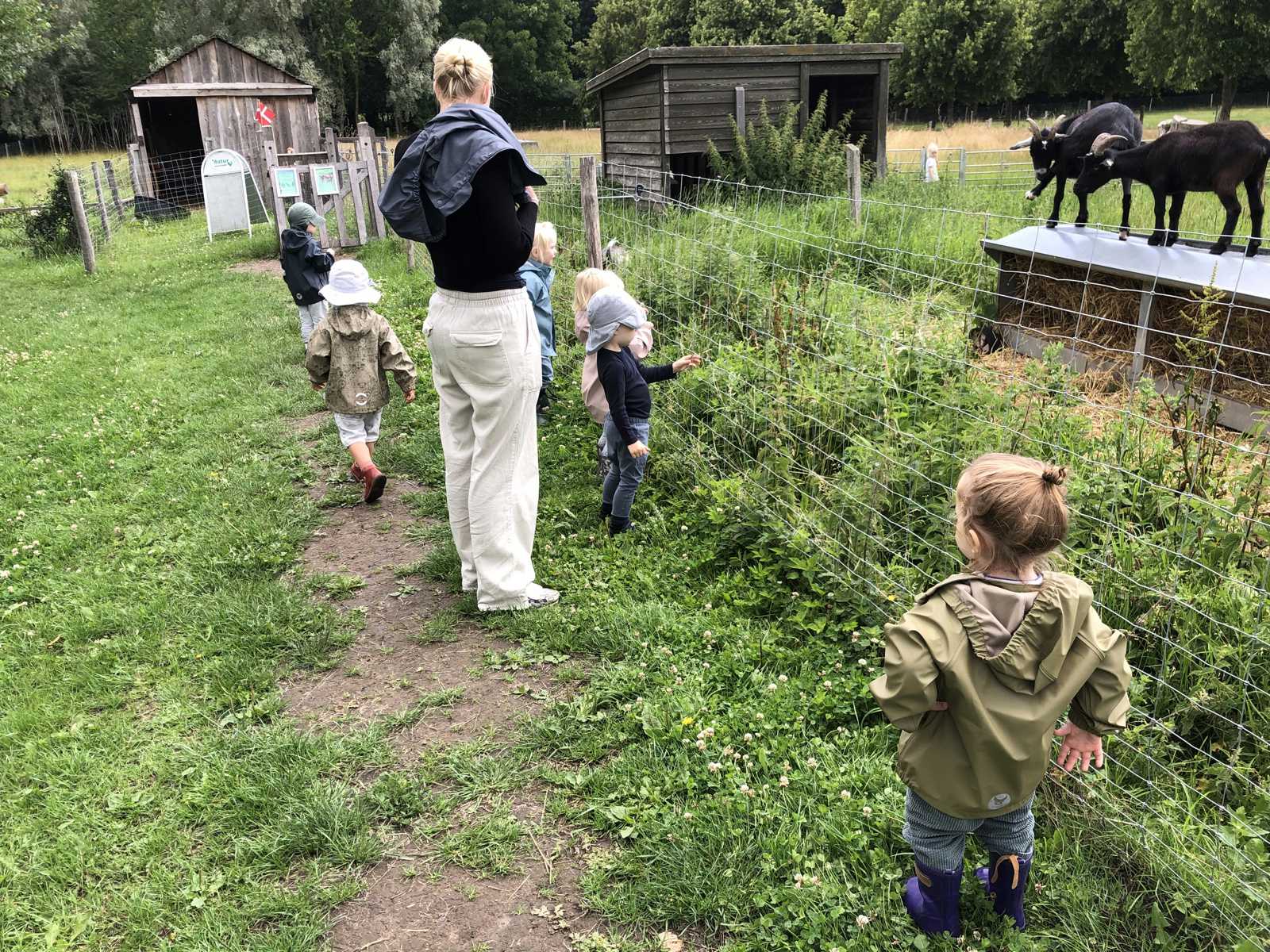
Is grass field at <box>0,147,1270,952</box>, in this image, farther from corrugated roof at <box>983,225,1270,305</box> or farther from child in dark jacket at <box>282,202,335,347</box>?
child in dark jacket at <box>282,202,335,347</box>

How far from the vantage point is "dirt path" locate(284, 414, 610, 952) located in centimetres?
266

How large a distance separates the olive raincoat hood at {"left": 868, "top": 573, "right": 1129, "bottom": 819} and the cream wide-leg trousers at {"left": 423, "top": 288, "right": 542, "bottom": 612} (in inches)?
89.2

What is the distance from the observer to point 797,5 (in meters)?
42.5

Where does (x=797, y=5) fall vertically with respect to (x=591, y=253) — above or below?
above

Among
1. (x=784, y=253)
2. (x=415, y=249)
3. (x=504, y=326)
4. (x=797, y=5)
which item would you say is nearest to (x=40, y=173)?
(x=415, y=249)

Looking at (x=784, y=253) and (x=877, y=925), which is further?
(x=784, y=253)

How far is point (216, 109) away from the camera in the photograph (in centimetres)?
2216

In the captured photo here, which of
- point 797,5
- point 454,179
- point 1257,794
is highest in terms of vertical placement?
point 797,5

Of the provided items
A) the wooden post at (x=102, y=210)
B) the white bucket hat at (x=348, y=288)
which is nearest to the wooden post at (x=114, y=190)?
the wooden post at (x=102, y=210)

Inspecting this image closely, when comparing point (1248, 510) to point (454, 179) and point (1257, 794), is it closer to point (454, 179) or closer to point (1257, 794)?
point (1257, 794)

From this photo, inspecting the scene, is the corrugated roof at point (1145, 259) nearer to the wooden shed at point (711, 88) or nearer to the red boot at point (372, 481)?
the red boot at point (372, 481)

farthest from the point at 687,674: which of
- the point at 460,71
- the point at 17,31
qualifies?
the point at 17,31

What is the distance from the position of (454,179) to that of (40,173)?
39954mm

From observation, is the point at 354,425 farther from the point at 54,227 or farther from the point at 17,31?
the point at 17,31
